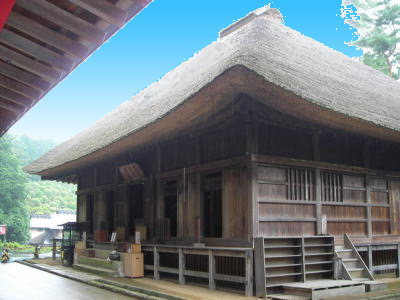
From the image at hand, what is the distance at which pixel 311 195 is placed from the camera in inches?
396

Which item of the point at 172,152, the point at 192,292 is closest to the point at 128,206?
the point at 172,152

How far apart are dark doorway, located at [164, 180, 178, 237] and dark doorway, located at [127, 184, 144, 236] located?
6.47 feet

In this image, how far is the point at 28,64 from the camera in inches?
136

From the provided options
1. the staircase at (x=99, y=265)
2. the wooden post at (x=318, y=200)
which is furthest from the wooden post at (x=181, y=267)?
the wooden post at (x=318, y=200)

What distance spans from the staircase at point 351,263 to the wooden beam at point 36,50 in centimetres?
794

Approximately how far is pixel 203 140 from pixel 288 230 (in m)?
2.85

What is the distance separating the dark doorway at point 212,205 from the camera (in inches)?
406

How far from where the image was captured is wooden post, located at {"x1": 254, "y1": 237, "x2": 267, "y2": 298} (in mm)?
8305

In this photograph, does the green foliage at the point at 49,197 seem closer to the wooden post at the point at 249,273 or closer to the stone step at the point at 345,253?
the stone step at the point at 345,253

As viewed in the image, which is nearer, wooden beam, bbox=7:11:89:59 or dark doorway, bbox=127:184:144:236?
wooden beam, bbox=7:11:89:59

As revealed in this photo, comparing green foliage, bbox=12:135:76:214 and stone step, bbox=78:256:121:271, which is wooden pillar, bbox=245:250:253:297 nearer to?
stone step, bbox=78:256:121:271

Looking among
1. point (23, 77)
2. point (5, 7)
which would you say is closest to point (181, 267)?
point (23, 77)

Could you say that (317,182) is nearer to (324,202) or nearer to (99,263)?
(324,202)

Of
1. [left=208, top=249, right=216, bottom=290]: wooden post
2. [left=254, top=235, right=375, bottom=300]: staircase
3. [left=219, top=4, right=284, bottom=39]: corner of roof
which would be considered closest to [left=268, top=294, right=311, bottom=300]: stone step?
[left=254, top=235, right=375, bottom=300]: staircase
